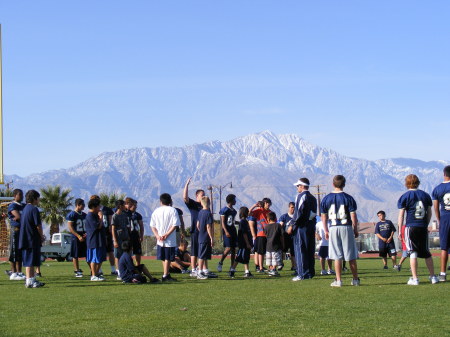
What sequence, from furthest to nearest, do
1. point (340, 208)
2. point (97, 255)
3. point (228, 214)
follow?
point (228, 214)
point (97, 255)
point (340, 208)

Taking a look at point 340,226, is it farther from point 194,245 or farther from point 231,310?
point 194,245

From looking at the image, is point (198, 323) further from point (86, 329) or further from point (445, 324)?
point (445, 324)

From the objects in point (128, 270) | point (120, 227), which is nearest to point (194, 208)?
point (120, 227)

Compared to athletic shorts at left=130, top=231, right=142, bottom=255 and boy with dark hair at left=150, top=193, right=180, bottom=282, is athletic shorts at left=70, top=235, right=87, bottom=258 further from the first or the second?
boy with dark hair at left=150, top=193, right=180, bottom=282

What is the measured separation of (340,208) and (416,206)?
4.68 ft

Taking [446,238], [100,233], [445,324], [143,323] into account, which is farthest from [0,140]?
[445,324]

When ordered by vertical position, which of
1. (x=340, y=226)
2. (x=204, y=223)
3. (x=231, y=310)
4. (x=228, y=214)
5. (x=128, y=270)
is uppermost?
(x=228, y=214)

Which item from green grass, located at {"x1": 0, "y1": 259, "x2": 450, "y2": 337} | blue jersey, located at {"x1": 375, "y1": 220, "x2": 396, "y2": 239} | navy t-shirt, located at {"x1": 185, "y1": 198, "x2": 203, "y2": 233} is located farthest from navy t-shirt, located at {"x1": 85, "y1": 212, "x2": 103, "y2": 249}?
blue jersey, located at {"x1": 375, "y1": 220, "x2": 396, "y2": 239}

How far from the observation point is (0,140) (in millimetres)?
28234

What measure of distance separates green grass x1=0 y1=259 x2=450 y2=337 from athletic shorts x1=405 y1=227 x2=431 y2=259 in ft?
2.07

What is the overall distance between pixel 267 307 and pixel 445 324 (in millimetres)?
2609

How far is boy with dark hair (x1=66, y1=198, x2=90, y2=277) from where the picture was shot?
19125 millimetres

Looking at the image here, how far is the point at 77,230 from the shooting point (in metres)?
19.2

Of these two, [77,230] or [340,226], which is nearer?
[340,226]
